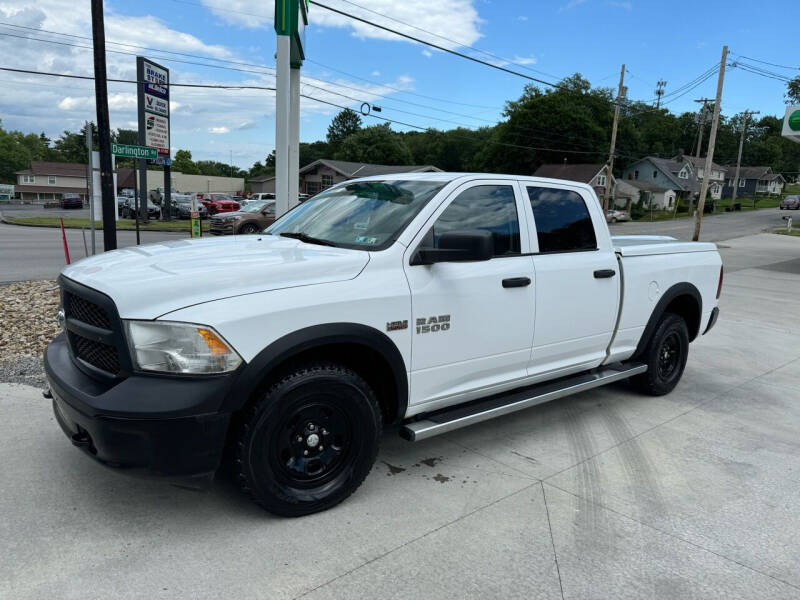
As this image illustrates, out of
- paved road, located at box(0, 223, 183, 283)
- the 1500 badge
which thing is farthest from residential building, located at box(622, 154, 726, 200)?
the 1500 badge

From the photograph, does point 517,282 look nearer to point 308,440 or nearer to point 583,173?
point 308,440

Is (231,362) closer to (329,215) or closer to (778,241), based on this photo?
(329,215)

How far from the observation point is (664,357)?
5.57 m

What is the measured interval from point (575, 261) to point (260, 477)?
273 centimetres

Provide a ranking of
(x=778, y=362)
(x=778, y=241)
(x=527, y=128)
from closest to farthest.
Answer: (x=778, y=362), (x=778, y=241), (x=527, y=128)

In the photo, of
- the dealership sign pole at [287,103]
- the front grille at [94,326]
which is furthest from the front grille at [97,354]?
the dealership sign pole at [287,103]

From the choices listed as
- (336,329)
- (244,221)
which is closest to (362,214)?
(336,329)

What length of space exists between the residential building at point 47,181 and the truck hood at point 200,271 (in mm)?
95993

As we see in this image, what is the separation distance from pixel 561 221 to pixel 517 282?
84cm

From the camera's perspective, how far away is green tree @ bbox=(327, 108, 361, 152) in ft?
407

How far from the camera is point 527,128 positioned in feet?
235

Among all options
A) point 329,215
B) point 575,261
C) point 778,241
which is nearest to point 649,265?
point 575,261

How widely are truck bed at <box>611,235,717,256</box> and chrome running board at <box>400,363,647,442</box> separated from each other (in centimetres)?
102

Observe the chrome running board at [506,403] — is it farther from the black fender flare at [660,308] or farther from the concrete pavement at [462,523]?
the concrete pavement at [462,523]
